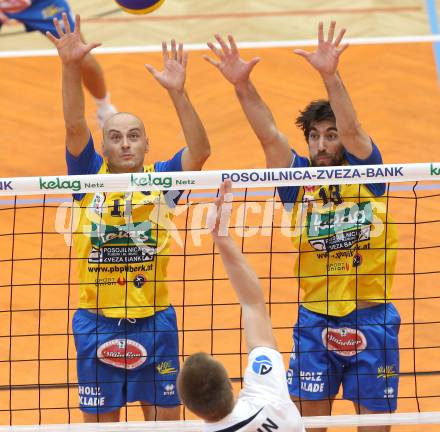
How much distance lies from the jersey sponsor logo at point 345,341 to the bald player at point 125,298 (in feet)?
2.82

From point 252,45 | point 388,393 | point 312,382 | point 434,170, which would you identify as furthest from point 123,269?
point 252,45

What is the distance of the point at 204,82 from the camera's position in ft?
39.8

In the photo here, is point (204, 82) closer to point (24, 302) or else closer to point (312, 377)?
point (24, 302)

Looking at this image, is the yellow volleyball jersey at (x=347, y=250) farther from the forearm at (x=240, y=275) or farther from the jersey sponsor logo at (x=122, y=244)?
the forearm at (x=240, y=275)

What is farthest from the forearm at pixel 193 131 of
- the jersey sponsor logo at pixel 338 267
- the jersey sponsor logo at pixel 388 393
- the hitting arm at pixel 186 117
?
the jersey sponsor logo at pixel 388 393

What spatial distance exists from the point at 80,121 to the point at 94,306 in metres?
1.05

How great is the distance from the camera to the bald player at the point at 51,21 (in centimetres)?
1081

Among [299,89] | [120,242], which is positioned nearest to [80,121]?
[120,242]

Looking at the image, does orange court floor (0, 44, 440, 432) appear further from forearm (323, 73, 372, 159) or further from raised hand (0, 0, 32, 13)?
forearm (323, 73, 372, 159)

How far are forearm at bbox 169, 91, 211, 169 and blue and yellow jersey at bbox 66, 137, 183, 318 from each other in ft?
0.83

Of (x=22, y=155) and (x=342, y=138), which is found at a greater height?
(x=22, y=155)

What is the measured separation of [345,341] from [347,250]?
0.50 m

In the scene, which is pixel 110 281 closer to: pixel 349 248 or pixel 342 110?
pixel 349 248

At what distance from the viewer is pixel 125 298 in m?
6.32
